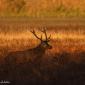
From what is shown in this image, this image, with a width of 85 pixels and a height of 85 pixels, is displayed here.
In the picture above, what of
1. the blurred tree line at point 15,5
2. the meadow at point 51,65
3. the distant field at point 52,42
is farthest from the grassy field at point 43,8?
the meadow at point 51,65

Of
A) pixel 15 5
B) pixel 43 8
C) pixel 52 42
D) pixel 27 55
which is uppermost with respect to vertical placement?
pixel 15 5

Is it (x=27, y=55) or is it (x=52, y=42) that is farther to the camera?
(x=52, y=42)

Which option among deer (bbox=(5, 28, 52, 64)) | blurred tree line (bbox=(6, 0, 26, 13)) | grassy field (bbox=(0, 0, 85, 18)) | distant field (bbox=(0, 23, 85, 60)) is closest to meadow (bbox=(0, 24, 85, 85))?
distant field (bbox=(0, 23, 85, 60))

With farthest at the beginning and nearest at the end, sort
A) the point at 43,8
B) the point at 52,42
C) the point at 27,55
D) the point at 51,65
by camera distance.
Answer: the point at 43,8
the point at 52,42
the point at 27,55
the point at 51,65

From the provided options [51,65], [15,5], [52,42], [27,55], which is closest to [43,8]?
[15,5]

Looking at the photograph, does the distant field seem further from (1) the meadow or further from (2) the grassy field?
(2) the grassy field

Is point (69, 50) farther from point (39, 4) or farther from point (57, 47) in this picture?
point (39, 4)

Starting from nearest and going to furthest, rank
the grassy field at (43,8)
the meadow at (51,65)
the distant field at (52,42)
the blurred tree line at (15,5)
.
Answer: the meadow at (51,65)
the distant field at (52,42)
the grassy field at (43,8)
the blurred tree line at (15,5)

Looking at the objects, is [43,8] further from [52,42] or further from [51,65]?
[51,65]

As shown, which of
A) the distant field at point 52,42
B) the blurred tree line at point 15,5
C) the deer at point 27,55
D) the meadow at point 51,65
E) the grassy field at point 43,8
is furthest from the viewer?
the blurred tree line at point 15,5

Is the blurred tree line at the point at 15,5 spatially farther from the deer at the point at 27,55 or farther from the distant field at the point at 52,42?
the deer at the point at 27,55

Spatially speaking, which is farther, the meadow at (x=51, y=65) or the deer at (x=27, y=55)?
the deer at (x=27, y=55)

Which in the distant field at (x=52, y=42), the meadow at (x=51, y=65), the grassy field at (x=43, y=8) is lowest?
the meadow at (x=51, y=65)

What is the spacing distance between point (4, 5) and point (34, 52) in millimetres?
28181
